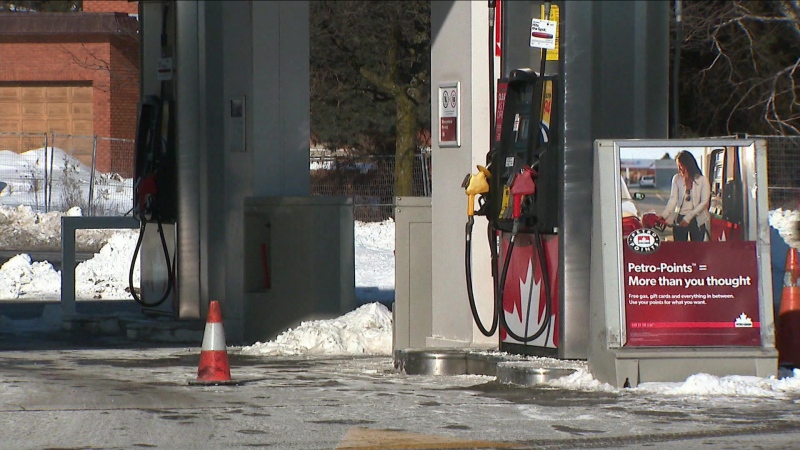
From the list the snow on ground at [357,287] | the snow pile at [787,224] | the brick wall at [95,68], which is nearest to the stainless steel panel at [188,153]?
the snow on ground at [357,287]

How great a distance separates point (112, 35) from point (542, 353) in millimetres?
30382

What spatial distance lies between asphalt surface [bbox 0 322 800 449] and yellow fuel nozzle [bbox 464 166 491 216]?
4.51 ft

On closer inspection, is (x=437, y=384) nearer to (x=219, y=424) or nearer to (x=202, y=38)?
(x=219, y=424)

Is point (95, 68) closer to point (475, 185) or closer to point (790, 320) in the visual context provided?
point (475, 185)

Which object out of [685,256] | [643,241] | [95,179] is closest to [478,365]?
[643,241]

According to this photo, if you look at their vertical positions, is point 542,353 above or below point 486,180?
below

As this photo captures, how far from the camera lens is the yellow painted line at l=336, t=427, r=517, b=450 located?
684 centimetres

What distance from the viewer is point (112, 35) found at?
37.8 metres

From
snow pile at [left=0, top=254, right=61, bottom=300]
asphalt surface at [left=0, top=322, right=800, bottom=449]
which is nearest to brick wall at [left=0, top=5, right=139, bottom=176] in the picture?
snow pile at [left=0, top=254, right=61, bottom=300]

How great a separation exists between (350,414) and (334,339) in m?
4.26

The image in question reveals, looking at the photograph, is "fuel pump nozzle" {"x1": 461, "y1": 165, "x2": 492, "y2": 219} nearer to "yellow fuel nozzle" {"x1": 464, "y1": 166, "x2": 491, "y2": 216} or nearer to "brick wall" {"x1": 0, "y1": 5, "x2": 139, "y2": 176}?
"yellow fuel nozzle" {"x1": 464, "y1": 166, "x2": 491, "y2": 216}

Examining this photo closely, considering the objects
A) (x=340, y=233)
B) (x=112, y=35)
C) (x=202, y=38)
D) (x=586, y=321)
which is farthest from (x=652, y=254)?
(x=112, y=35)

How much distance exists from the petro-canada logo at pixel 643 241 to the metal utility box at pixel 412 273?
9.31 ft

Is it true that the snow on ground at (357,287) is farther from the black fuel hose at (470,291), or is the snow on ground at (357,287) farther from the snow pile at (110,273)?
the black fuel hose at (470,291)
